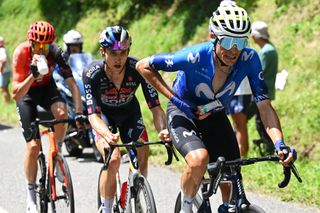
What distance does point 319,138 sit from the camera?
10.2 m

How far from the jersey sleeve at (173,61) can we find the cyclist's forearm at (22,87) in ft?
5.49

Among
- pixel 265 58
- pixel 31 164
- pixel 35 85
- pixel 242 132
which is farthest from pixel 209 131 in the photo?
pixel 265 58

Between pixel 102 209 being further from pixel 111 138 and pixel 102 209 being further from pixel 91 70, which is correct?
pixel 91 70

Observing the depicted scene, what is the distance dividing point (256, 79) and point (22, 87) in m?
2.51

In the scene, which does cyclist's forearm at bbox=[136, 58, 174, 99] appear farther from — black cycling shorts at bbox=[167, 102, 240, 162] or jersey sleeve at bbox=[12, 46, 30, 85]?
jersey sleeve at bbox=[12, 46, 30, 85]

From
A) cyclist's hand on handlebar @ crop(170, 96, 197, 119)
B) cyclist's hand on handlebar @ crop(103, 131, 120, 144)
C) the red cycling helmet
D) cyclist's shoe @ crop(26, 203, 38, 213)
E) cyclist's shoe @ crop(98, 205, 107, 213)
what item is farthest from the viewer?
cyclist's shoe @ crop(26, 203, 38, 213)

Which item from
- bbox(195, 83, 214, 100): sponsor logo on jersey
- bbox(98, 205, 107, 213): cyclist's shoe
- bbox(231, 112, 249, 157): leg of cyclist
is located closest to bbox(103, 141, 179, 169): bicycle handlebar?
bbox(98, 205, 107, 213): cyclist's shoe

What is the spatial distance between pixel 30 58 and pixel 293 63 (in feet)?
20.6

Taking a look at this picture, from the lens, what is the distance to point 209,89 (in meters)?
5.60

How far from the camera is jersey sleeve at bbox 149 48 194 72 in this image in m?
5.51

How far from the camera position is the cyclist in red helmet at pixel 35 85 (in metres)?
6.98

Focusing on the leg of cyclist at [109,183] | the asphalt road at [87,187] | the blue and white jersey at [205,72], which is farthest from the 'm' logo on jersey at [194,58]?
the asphalt road at [87,187]

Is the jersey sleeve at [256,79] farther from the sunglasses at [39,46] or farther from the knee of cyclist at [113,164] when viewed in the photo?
the sunglasses at [39,46]

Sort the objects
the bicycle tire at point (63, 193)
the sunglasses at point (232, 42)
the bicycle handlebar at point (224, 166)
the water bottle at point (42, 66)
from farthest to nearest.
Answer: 1. the bicycle tire at point (63, 193)
2. the water bottle at point (42, 66)
3. the sunglasses at point (232, 42)
4. the bicycle handlebar at point (224, 166)
